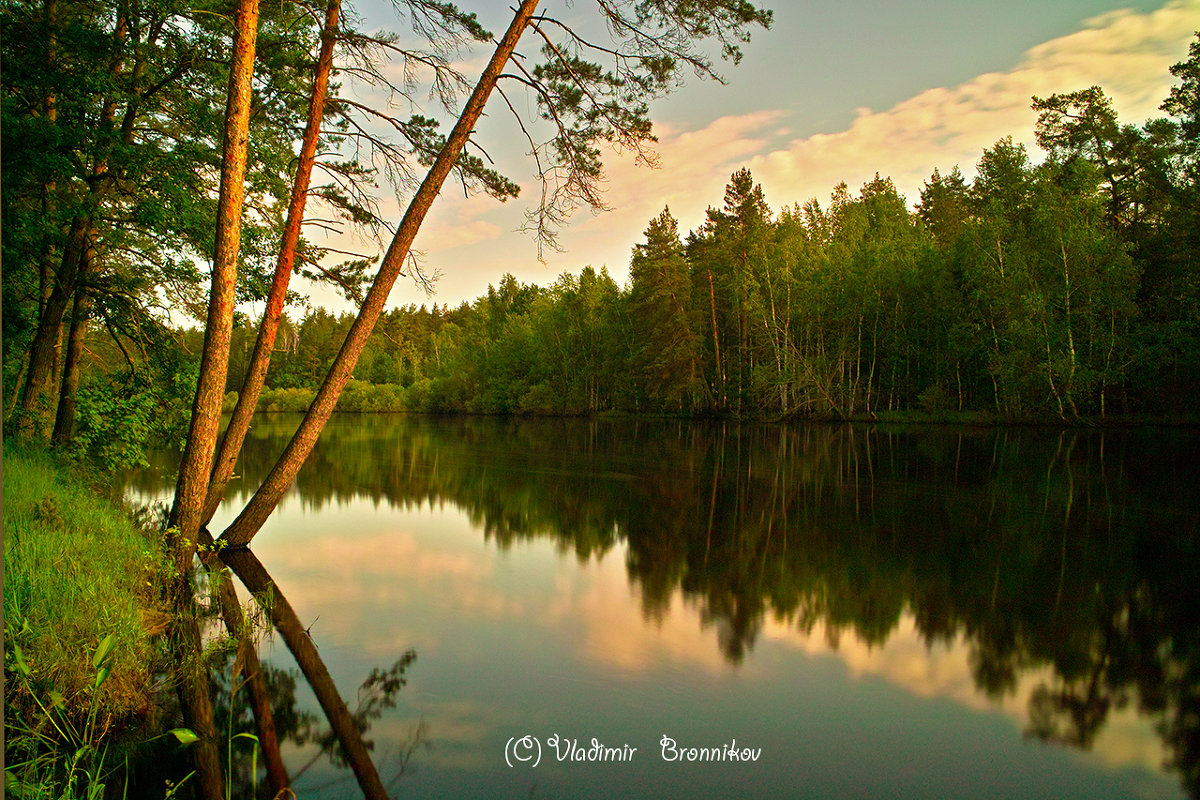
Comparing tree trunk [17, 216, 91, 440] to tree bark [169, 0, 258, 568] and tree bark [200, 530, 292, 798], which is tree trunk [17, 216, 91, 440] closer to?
tree bark [169, 0, 258, 568]

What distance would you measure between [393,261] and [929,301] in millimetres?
35267

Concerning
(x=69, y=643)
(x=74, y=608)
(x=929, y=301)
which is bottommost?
(x=69, y=643)

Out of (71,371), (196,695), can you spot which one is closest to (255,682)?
(196,695)

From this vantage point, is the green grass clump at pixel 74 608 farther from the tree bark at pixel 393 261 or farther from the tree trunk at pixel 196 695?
the tree bark at pixel 393 261

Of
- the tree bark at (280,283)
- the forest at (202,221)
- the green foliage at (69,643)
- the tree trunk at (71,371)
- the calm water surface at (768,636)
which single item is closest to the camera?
the green foliage at (69,643)

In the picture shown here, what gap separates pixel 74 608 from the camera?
4.93 meters

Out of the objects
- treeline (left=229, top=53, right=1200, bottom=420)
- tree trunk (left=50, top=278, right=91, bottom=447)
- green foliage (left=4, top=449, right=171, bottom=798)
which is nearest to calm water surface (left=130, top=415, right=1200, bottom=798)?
green foliage (left=4, top=449, right=171, bottom=798)

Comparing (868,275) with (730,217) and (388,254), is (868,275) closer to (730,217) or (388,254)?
(730,217)

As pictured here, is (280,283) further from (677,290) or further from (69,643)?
(677,290)

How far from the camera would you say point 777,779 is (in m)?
4.33

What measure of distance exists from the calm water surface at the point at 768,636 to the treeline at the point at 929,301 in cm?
389

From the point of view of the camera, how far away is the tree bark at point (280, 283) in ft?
30.0

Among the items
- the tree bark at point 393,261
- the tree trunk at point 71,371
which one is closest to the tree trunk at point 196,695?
the tree bark at point 393,261

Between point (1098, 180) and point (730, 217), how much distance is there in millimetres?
18607
